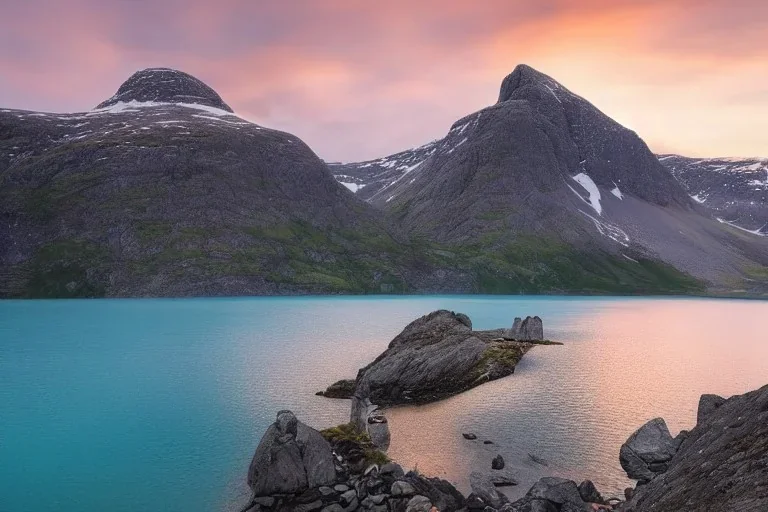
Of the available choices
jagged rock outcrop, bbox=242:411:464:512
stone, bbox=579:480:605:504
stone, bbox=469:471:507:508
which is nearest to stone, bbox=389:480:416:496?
jagged rock outcrop, bbox=242:411:464:512

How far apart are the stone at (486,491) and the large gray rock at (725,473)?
22.4ft

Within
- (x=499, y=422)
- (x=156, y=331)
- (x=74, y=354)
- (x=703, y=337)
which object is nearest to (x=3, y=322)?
(x=156, y=331)

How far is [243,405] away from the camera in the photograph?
1946 inches

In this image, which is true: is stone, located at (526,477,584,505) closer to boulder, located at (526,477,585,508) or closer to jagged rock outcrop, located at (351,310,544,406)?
boulder, located at (526,477,585,508)

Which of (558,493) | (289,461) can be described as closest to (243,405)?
(289,461)

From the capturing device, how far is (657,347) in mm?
93312

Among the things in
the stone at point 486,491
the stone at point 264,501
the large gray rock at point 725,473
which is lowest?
the stone at point 264,501

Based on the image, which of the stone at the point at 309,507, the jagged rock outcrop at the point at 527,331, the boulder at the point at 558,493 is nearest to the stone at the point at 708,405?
the boulder at the point at 558,493

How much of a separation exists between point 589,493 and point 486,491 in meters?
6.06

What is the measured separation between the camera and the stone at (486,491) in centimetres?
2853

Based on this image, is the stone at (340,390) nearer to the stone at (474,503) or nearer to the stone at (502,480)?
the stone at (502,480)

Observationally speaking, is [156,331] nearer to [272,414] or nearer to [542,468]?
[272,414]

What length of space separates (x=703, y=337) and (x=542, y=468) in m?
96.5

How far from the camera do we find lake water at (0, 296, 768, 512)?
1305 inches
